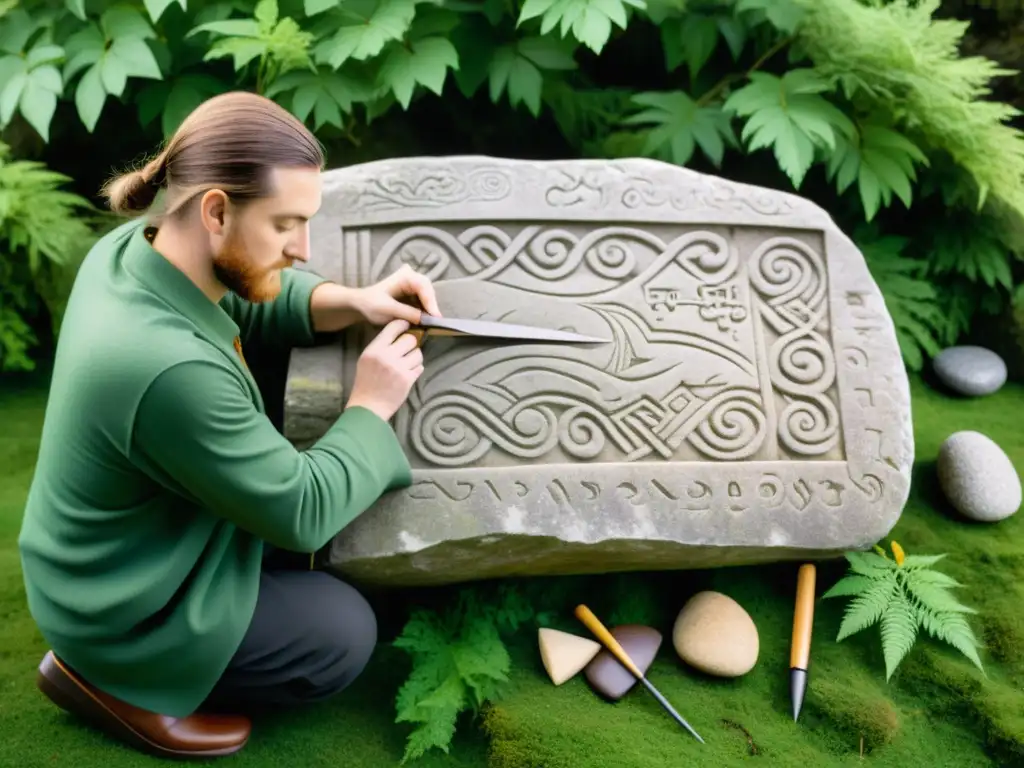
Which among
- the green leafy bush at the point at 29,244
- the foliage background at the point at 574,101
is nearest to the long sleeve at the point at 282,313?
the foliage background at the point at 574,101

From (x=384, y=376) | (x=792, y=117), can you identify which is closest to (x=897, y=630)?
(x=384, y=376)

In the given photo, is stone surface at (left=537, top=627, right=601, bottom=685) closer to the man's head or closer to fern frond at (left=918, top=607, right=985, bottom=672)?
fern frond at (left=918, top=607, right=985, bottom=672)

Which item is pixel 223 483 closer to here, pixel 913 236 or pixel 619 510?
pixel 619 510

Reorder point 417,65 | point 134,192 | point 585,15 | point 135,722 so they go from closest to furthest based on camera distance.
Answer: point 134,192
point 135,722
point 585,15
point 417,65

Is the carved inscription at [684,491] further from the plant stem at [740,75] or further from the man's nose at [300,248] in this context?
the plant stem at [740,75]

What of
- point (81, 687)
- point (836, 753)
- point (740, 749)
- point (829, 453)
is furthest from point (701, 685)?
point (81, 687)

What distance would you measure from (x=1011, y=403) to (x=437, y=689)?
274 centimetres

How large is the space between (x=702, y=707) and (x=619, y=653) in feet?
0.86

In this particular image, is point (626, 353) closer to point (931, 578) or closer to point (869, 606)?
point (869, 606)

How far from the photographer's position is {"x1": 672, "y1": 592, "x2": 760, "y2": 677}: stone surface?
2.33 metres

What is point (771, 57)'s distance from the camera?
141 inches

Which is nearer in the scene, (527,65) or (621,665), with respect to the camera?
(621,665)

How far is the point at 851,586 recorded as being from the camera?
244 centimetres

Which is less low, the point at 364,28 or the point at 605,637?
the point at 364,28
